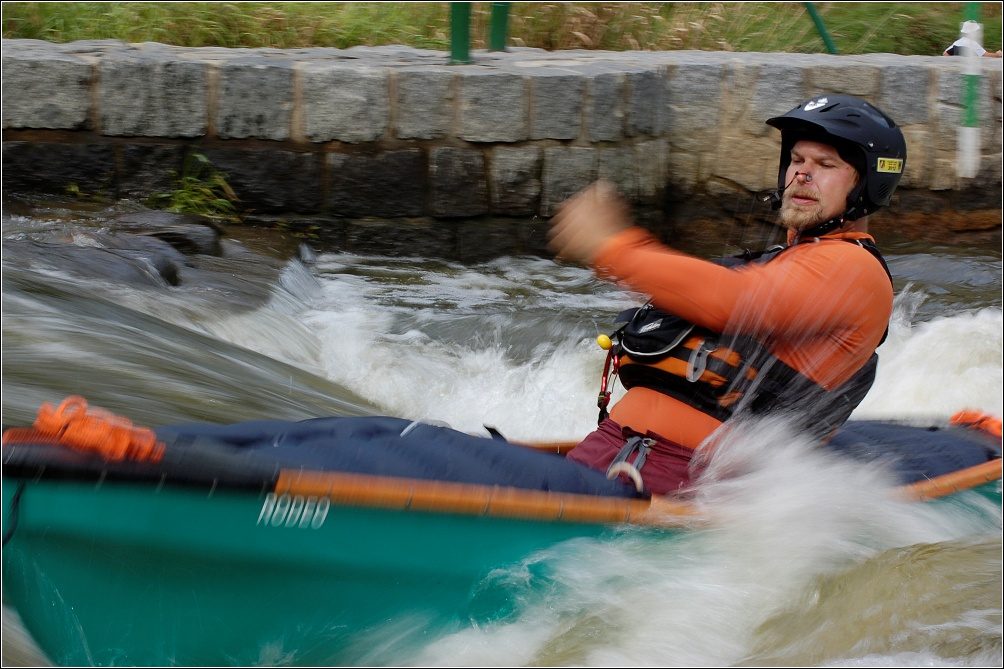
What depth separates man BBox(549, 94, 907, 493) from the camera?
2.35m

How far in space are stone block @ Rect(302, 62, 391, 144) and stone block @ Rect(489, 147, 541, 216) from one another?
0.63 meters

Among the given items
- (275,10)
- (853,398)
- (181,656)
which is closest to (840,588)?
(853,398)

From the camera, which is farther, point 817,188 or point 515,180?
point 515,180

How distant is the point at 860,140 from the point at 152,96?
4.05 meters

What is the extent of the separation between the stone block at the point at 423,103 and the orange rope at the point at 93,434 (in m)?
3.96

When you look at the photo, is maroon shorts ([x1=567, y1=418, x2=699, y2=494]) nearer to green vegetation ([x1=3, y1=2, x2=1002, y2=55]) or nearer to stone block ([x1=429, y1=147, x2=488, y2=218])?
stone block ([x1=429, y1=147, x2=488, y2=218])

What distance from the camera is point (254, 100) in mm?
5578

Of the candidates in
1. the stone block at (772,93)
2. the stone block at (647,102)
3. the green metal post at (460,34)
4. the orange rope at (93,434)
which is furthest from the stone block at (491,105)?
the orange rope at (93,434)

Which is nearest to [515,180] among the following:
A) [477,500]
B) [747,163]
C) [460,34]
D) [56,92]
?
[460,34]

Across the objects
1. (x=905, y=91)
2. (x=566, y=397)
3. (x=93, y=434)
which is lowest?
(x=566, y=397)

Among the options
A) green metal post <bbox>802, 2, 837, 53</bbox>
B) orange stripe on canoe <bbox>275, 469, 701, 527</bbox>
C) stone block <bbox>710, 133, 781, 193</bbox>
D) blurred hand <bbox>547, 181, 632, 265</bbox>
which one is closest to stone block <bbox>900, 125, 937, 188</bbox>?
stone block <bbox>710, 133, 781, 193</bbox>

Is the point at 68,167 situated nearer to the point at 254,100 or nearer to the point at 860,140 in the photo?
the point at 254,100

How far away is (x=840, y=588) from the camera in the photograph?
2.45 meters

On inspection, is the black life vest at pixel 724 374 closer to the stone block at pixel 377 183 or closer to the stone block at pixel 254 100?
the stone block at pixel 377 183
